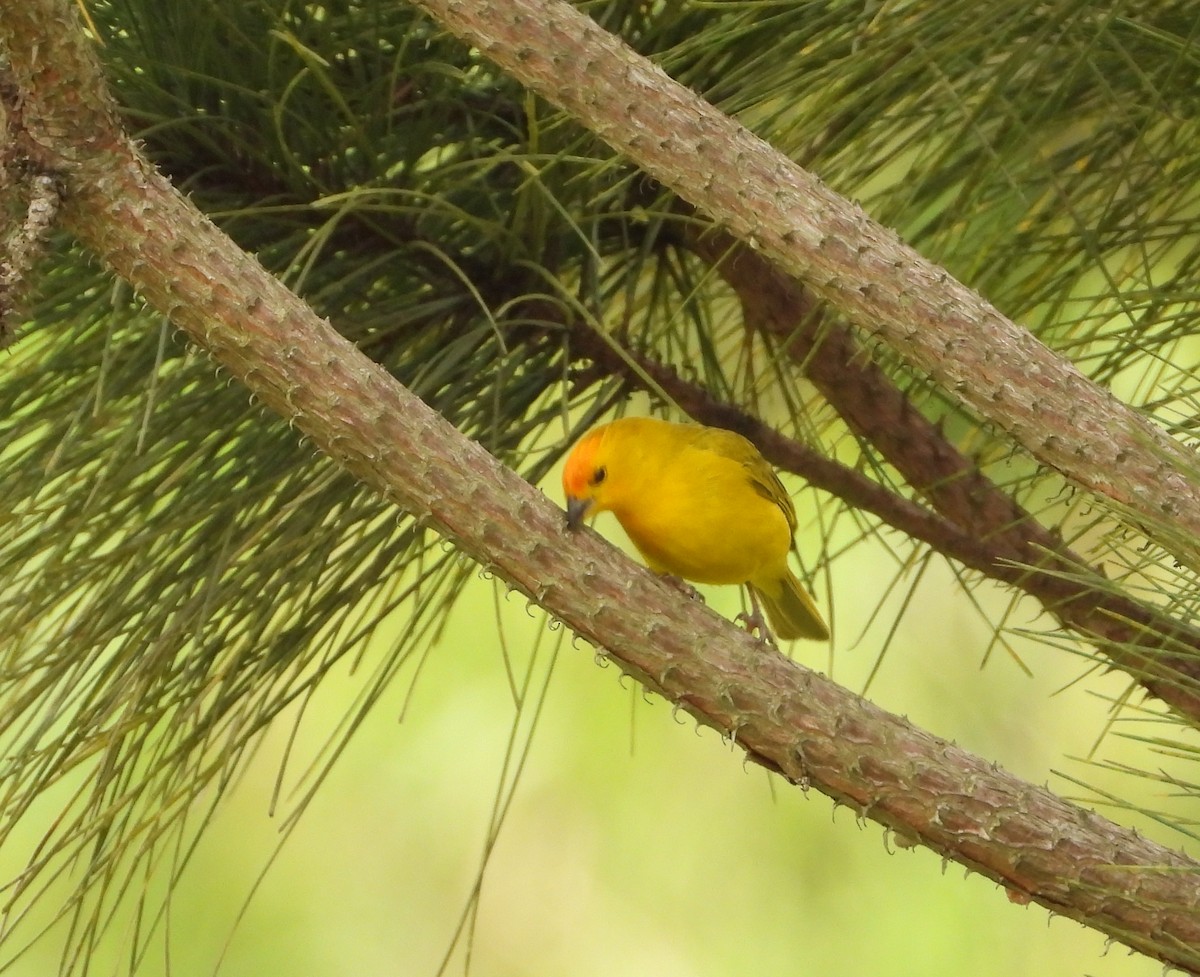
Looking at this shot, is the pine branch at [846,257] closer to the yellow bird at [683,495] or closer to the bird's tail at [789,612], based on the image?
the yellow bird at [683,495]

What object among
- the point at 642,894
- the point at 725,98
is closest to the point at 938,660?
the point at 642,894

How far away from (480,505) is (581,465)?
25.1 inches

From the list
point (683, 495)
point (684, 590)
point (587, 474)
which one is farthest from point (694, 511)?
point (684, 590)

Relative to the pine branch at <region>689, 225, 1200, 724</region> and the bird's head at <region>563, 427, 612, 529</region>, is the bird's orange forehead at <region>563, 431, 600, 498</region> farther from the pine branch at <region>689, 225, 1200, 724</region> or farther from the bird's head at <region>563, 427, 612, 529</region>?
the pine branch at <region>689, 225, 1200, 724</region>

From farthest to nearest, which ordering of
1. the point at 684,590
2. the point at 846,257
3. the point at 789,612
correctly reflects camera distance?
the point at 789,612 < the point at 684,590 < the point at 846,257

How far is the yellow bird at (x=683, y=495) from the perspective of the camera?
149 cm

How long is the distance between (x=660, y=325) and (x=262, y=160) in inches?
20.6

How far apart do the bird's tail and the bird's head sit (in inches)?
19.2

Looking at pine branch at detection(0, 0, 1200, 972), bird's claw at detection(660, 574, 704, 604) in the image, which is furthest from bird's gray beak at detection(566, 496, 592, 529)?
pine branch at detection(0, 0, 1200, 972)

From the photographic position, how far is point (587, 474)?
1.47 m

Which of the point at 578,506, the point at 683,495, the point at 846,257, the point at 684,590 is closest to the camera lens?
the point at 846,257

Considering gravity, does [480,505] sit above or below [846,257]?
below

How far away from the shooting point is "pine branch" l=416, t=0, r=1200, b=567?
74cm

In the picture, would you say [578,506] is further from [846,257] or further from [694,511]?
[846,257]
